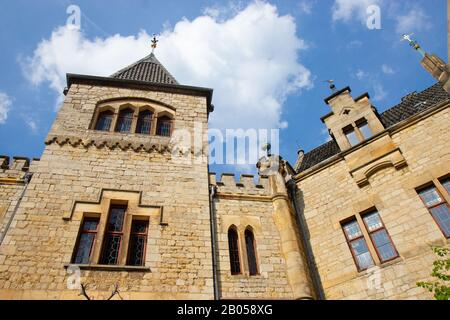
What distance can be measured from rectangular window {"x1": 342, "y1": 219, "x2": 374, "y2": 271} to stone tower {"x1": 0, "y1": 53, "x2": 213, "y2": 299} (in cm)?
404

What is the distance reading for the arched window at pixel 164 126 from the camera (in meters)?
11.9

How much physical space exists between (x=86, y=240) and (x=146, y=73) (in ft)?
28.4

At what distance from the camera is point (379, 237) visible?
897cm

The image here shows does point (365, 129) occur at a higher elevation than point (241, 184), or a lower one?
higher

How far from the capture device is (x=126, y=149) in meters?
10.6

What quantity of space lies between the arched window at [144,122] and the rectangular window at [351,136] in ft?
23.2

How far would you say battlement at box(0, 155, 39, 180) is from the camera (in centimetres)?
954

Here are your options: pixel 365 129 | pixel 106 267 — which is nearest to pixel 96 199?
pixel 106 267

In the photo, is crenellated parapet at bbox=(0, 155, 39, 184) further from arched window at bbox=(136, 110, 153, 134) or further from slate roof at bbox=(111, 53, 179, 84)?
slate roof at bbox=(111, 53, 179, 84)

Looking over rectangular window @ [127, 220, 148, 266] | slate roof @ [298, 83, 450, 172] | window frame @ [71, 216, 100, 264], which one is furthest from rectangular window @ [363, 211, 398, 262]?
window frame @ [71, 216, 100, 264]

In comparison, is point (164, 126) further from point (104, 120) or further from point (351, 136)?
point (351, 136)

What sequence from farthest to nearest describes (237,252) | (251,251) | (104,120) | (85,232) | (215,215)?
1. (104,120)
2. (215,215)
3. (251,251)
4. (237,252)
5. (85,232)
